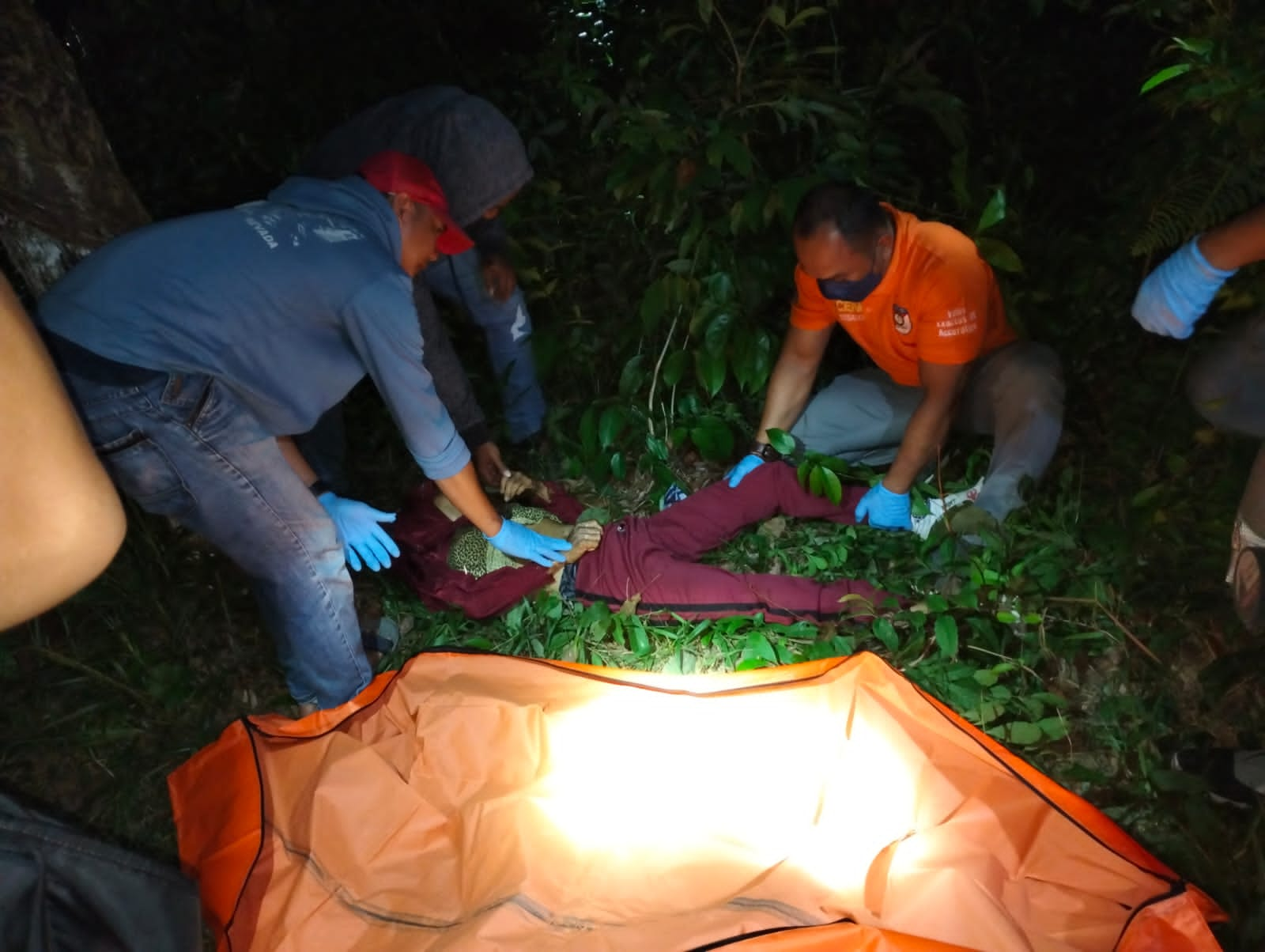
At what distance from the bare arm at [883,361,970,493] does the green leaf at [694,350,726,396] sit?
549 millimetres

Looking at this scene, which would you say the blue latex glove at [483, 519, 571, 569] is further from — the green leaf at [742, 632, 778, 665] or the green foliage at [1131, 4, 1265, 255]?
the green foliage at [1131, 4, 1265, 255]

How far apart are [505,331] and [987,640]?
5.37 ft

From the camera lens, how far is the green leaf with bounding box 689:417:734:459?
8.68 ft

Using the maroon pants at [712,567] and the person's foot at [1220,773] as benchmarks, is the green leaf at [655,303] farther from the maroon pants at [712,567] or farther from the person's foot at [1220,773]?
the person's foot at [1220,773]

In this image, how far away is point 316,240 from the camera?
5.40ft

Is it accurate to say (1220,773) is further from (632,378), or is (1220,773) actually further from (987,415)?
(632,378)

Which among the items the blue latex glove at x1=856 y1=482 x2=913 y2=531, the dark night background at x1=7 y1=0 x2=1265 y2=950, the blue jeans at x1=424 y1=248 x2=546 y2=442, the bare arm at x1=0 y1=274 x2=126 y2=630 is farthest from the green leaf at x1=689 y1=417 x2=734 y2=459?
the bare arm at x1=0 y1=274 x2=126 y2=630

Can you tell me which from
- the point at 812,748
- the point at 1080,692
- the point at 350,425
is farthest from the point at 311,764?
Answer: the point at 1080,692

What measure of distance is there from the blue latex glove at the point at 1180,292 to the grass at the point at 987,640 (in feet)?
1.15

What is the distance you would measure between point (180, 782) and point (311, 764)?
0.36 metres

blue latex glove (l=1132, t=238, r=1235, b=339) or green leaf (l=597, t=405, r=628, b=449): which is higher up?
blue latex glove (l=1132, t=238, r=1235, b=339)

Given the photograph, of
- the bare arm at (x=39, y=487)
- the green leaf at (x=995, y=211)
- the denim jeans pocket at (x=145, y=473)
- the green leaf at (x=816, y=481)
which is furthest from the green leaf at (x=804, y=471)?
the bare arm at (x=39, y=487)

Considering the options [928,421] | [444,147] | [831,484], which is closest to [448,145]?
[444,147]

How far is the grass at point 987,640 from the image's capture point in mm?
1872
